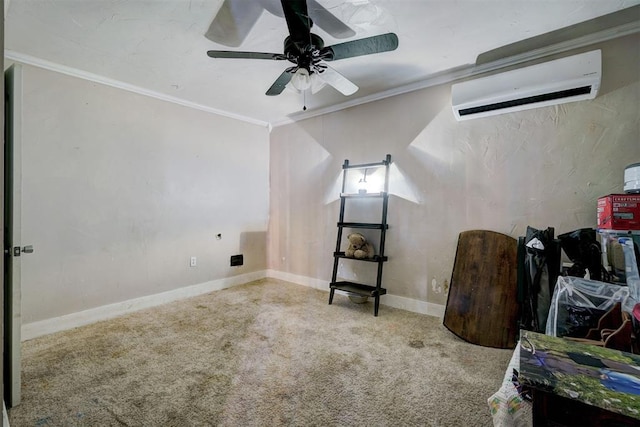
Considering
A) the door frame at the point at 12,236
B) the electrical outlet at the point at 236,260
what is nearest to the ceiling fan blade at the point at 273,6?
the door frame at the point at 12,236

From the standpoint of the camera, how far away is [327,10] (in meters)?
1.86

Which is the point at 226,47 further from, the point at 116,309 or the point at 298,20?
the point at 116,309

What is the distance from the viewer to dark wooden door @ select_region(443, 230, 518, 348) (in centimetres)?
234

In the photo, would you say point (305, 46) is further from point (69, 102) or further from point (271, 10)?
point (69, 102)

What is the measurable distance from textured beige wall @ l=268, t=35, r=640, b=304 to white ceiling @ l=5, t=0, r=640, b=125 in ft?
1.55

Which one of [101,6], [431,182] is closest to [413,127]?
[431,182]

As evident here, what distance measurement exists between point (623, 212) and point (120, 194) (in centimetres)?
403

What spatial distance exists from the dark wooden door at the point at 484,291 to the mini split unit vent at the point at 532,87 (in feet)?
3.52

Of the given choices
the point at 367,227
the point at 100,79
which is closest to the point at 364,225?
the point at 367,227

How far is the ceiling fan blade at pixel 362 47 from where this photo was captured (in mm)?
1703

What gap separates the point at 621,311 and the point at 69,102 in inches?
161

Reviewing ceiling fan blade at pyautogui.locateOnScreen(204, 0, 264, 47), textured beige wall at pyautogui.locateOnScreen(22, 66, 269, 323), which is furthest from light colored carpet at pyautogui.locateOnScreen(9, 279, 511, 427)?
ceiling fan blade at pyautogui.locateOnScreen(204, 0, 264, 47)

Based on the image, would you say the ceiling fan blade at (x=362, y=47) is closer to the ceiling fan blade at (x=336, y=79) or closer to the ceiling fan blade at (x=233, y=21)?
the ceiling fan blade at (x=336, y=79)

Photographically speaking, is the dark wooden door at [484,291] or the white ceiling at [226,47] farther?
the dark wooden door at [484,291]
